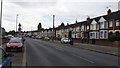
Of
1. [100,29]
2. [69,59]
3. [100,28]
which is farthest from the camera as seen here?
[100,28]

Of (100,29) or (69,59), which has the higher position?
(100,29)

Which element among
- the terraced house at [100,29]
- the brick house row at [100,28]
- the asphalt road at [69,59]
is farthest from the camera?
the brick house row at [100,28]

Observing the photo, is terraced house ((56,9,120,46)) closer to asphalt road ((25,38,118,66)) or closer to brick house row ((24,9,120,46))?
brick house row ((24,9,120,46))

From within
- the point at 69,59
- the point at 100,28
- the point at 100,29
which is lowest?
the point at 69,59

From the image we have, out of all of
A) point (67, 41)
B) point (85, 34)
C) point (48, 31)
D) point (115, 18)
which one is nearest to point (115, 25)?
point (115, 18)

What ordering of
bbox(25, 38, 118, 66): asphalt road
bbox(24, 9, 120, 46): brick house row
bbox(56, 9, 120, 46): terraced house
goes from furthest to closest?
1. bbox(24, 9, 120, 46): brick house row
2. bbox(56, 9, 120, 46): terraced house
3. bbox(25, 38, 118, 66): asphalt road

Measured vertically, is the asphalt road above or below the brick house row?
below

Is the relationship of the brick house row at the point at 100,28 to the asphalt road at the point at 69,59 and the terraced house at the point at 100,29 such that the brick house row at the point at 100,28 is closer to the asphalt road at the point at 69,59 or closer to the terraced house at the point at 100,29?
the terraced house at the point at 100,29

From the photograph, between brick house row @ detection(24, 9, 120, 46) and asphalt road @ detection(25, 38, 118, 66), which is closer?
asphalt road @ detection(25, 38, 118, 66)

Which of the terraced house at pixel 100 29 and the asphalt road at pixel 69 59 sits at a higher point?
the terraced house at pixel 100 29

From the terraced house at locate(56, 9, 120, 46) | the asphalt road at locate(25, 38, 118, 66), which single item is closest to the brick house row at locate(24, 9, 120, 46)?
the terraced house at locate(56, 9, 120, 46)

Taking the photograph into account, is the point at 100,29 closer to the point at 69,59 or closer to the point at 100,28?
the point at 100,28

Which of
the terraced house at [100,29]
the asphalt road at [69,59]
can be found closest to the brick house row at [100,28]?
the terraced house at [100,29]

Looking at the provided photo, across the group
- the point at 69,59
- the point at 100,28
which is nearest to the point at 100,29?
the point at 100,28
